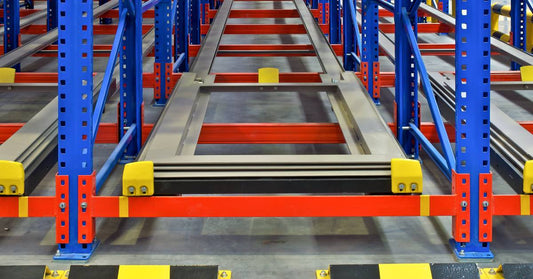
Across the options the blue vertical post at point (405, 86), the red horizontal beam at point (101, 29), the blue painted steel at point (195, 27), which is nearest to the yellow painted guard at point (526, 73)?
the blue vertical post at point (405, 86)

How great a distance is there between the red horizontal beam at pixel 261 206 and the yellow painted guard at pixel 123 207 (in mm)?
12

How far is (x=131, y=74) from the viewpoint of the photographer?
17.1ft

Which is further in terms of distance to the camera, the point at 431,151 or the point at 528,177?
the point at 431,151

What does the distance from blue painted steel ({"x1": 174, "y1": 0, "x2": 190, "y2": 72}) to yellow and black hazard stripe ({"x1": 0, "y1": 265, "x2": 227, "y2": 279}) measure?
15.9ft

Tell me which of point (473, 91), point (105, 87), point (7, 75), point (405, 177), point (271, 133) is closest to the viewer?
point (473, 91)

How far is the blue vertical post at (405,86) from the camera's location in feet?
16.7

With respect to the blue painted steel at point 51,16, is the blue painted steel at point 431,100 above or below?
below

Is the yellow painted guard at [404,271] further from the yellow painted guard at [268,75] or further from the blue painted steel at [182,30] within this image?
the blue painted steel at [182,30]

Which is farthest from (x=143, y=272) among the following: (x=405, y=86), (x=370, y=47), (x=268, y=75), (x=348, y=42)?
(x=348, y=42)

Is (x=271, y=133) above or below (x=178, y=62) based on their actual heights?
below

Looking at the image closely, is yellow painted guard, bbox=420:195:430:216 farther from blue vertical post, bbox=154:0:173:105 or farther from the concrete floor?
blue vertical post, bbox=154:0:173:105

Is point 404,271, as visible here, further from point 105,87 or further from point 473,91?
point 105,87

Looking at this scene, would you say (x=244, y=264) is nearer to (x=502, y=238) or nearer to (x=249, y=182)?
(x=249, y=182)

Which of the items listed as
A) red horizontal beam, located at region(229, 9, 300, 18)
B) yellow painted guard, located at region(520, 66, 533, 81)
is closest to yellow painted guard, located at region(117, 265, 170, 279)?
yellow painted guard, located at region(520, 66, 533, 81)
